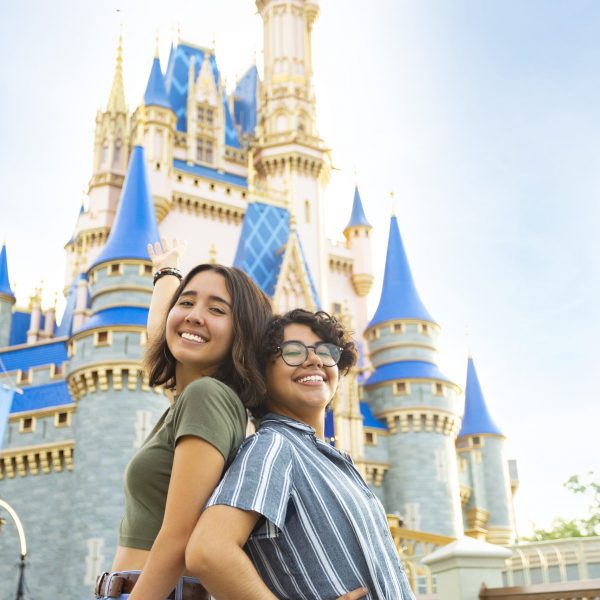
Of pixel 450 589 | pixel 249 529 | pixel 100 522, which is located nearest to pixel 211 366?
pixel 249 529

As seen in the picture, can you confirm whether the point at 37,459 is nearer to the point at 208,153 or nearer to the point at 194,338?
the point at 208,153

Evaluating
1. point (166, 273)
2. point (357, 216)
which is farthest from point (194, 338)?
point (357, 216)

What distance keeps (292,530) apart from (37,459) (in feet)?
66.8

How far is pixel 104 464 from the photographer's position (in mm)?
19062

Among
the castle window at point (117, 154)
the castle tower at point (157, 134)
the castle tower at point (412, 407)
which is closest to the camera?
the castle tower at point (412, 407)

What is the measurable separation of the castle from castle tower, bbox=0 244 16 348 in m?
0.08

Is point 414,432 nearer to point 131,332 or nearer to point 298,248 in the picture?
point 298,248

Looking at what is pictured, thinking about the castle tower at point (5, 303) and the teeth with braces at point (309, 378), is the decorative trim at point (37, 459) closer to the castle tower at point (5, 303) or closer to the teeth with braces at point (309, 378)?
the castle tower at point (5, 303)

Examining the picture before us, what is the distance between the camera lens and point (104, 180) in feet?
96.3

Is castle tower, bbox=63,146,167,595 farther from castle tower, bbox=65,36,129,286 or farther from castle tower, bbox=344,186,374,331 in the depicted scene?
castle tower, bbox=344,186,374,331

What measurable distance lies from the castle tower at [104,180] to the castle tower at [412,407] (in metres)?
10.9

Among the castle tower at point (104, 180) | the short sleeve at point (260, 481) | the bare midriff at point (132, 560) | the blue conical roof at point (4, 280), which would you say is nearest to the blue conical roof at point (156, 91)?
the castle tower at point (104, 180)

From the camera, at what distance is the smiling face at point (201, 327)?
2.50m

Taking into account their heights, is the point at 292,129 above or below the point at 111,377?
above
